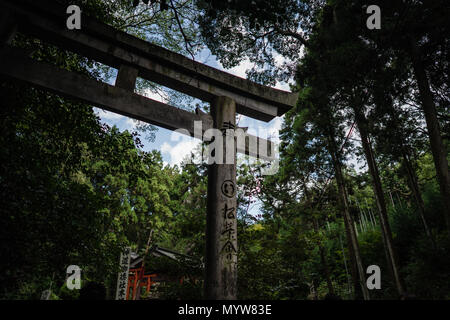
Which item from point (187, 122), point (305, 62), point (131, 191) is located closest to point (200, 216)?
point (187, 122)

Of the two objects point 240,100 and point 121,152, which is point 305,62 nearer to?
point 240,100

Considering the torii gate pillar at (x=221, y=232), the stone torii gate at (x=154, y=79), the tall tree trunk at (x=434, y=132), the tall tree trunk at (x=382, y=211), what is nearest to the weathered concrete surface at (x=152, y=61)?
the stone torii gate at (x=154, y=79)

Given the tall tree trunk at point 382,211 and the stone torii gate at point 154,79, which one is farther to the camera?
the tall tree trunk at point 382,211

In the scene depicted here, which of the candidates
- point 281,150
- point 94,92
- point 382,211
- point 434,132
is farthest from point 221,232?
point 281,150

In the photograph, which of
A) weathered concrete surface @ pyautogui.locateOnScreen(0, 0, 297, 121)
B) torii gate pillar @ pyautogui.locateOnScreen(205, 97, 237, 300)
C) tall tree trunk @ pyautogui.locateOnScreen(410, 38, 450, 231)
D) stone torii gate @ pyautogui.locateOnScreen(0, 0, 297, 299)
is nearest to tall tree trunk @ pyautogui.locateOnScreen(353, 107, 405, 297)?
tall tree trunk @ pyautogui.locateOnScreen(410, 38, 450, 231)

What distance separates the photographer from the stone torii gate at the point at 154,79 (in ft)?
8.39

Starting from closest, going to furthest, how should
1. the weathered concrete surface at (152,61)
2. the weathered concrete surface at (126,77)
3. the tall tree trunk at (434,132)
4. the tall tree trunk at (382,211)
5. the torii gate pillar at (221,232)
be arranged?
the torii gate pillar at (221,232)
the weathered concrete surface at (152,61)
the weathered concrete surface at (126,77)
the tall tree trunk at (434,132)
the tall tree trunk at (382,211)

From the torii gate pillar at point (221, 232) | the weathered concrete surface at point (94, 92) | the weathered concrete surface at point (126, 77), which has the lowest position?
the torii gate pillar at point (221, 232)

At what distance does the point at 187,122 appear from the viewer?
3.07 m

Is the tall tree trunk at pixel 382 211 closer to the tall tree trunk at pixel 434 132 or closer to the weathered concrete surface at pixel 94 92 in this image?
the tall tree trunk at pixel 434 132

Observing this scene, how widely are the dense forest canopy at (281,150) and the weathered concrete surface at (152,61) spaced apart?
1.47 feet

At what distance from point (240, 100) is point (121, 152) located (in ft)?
6.78

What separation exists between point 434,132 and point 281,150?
5794 mm

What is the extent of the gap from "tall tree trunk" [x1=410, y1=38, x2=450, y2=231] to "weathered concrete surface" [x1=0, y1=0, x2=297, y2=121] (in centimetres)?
408
